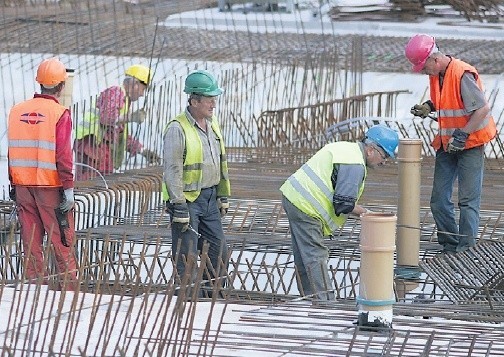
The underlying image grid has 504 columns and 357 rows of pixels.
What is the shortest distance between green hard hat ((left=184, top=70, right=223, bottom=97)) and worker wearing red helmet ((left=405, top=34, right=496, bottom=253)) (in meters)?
1.50

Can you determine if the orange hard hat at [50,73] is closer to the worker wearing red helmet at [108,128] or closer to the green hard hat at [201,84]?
the green hard hat at [201,84]

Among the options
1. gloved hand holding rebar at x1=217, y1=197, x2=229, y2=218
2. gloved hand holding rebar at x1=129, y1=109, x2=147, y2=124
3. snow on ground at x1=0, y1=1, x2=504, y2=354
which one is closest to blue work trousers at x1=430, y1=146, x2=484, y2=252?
gloved hand holding rebar at x1=217, y1=197, x2=229, y2=218

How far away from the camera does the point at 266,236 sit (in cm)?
1020

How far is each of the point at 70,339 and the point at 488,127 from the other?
4.94 meters

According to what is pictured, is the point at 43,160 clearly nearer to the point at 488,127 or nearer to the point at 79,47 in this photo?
the point at 488,127

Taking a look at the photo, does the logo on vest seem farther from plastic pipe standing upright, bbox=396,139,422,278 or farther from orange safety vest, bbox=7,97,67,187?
plastic pipe standing upright, bbox=396,139,422,278

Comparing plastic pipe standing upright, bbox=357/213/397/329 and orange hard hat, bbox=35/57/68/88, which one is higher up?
orange hard hat, bbox=35/57/68/88

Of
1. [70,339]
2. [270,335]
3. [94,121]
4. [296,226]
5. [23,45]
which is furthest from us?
[23,45]

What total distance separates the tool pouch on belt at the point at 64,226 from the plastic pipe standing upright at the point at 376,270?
11.2 ft

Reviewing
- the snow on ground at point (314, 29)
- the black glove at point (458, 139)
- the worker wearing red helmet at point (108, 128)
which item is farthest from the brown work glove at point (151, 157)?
the black glove at point (458, 139)

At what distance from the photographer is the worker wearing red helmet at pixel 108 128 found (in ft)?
40.6

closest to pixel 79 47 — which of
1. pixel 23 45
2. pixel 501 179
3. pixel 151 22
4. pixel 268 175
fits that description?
pixel 23 45

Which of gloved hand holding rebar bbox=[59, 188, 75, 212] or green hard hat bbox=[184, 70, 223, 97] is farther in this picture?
gloved hand holding rebar bbox=[59, 188, 75, 212]

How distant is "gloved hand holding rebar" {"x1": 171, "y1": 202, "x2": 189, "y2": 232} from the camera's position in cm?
878
